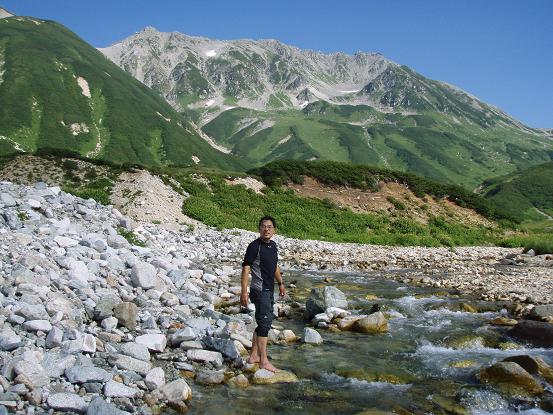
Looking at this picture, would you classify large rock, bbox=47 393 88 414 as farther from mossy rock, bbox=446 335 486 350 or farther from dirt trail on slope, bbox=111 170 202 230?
dirt trail on slope, bbox=111 170 202 230

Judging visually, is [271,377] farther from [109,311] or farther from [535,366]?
[535,366]

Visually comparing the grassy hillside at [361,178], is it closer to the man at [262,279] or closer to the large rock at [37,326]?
the man at [262,279]

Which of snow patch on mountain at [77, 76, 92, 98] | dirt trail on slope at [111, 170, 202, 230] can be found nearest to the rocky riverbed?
dirt trail on slope at [111, 170, 202, 230]

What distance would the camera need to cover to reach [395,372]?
33.6ft

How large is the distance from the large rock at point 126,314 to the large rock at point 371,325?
21.2 feet

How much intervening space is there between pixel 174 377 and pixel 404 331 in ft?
24.8

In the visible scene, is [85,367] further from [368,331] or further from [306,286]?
[306,286]

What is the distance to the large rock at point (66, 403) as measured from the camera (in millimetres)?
6984

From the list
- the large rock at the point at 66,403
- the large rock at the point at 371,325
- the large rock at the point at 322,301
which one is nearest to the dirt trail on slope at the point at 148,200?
the large rock at the point at 322,301

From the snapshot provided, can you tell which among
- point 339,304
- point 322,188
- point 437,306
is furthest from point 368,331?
point 322,188

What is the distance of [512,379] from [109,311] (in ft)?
30.3

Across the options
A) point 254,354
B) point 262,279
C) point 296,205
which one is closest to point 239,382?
point 254,354

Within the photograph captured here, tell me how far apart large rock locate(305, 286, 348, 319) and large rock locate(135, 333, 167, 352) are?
606cm

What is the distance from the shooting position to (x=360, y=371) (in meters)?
10.2
